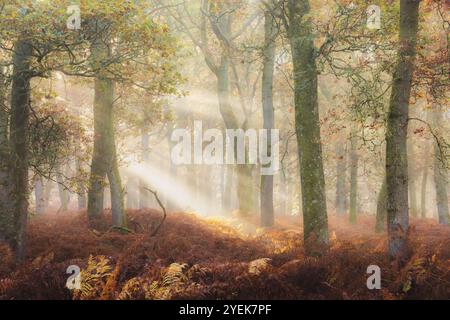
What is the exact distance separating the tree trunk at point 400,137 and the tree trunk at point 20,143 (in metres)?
8.16

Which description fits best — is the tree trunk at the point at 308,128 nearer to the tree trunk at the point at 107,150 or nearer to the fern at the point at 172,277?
the fern at the point at 172,277

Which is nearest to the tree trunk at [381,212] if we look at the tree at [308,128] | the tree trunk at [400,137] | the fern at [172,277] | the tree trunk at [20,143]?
the tree at [308,128]

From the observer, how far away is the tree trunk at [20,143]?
29.1 feet

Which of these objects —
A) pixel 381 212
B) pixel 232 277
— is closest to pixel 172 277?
pixel 232 277

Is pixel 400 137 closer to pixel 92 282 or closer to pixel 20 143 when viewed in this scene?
pixel 92 282

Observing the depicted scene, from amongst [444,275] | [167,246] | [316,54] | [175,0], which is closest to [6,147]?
[167,246]

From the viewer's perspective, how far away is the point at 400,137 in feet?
25.3

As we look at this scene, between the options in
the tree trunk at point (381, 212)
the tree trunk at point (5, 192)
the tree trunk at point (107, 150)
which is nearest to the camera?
the tree trunk at point (5, 192)

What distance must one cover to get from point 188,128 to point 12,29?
23.0 m

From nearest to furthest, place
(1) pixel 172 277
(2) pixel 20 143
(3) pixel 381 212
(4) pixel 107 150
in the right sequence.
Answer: (1) pixel 172 277
(2) pixel 20 143
(4) pixel 107 150
(3) pixel 381 212

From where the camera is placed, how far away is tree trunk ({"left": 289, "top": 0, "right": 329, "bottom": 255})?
9.19m

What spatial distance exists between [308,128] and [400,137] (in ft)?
7.25

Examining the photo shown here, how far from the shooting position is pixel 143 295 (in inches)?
252

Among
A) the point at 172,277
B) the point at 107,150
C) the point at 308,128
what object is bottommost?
the point at 172,277
